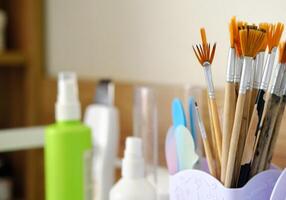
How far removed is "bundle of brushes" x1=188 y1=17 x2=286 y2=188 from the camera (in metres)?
0.44

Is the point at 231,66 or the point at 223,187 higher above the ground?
the point at 231,66

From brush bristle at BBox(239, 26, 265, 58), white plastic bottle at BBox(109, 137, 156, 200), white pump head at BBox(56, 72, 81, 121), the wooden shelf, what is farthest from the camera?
the wooden shelf

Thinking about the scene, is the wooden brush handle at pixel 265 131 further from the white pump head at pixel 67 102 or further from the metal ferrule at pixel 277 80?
the white pump head at pixel 67 102

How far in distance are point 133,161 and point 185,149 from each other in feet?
0.19

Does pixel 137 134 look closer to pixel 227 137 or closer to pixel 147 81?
pixel 147 81

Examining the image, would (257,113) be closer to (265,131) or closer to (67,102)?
(265,131)

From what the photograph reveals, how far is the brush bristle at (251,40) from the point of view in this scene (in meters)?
0.42

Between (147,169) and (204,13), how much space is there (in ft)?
0.67

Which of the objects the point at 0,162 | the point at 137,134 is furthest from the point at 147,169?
the point at 0,162

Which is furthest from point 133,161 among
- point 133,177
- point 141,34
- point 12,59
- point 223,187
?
point 12,59

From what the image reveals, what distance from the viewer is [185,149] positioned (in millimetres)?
511

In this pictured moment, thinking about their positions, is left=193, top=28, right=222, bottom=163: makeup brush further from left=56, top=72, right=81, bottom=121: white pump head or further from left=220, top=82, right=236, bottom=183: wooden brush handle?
left=56, top=72, right=81, bottom=121: white pump head

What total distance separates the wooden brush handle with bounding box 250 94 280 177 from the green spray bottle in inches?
9.8

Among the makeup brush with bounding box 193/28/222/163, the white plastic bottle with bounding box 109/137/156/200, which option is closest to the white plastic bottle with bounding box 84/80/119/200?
the white plastic bottle with bounding box 109/137/156/200
